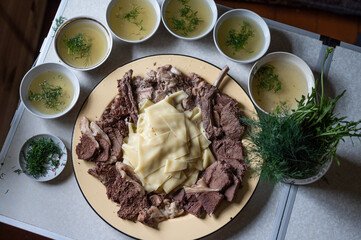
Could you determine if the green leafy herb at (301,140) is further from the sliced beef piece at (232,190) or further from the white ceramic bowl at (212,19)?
the white ceramic bowl at (212,19)

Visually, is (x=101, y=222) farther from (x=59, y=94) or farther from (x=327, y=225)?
(x=327, y=225)

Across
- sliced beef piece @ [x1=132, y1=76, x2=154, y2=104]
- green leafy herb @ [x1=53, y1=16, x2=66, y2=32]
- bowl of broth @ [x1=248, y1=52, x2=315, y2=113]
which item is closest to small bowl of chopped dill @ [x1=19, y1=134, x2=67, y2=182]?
sliced beef piece @ [x1=132, y1=76, x2=154, y2=104]

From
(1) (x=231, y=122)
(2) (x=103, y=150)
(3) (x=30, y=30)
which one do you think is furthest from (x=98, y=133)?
(3) (x=30, y=30)

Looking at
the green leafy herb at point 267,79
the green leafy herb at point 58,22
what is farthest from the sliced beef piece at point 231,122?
the green leafy herb at point 58,22

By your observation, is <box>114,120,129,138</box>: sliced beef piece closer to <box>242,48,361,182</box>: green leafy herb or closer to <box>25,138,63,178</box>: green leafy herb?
<box>25,138,63,178</box>: green leafy herb

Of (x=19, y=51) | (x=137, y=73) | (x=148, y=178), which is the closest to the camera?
(x=148, y=178)

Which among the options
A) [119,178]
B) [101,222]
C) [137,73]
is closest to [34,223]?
[101,222]
